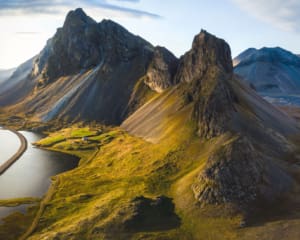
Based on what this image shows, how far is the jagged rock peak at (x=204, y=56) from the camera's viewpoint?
6535 inches

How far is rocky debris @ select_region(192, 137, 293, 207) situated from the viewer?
249 feet

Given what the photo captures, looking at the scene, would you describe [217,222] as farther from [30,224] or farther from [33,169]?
[33,169]

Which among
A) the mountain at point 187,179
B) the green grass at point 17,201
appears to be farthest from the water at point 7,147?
the green grass at point 17,201

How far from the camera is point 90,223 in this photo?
7281 cm

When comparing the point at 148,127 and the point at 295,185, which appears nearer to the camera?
the point at 295,185

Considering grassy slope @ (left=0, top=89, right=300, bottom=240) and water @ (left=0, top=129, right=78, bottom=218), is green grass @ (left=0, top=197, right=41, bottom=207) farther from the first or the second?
grassy slope @ (left=0, top=89, right=300, bottom=240)

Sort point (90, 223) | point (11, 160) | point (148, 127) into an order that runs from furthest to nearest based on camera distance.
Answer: point (148, 127)
point (11, 160)
point (90, 223)

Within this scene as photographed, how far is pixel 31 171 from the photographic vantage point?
12600cm

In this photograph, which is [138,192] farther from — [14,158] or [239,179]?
[14,158]

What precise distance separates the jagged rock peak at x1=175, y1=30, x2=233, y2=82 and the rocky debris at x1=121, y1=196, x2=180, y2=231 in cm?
9446

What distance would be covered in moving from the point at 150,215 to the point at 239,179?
21.3 metres

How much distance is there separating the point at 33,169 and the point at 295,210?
9264 cm

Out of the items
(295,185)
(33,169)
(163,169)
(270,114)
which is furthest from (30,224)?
(270,114)

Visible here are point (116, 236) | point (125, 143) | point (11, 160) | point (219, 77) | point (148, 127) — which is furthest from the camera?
point (148, 127)
